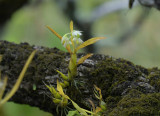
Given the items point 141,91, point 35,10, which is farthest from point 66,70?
point 35,10

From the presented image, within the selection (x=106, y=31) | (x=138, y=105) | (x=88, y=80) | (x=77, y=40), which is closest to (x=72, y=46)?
(x=77, y=40)

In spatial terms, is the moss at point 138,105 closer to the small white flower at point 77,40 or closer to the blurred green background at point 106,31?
the small white flower at point 77,40

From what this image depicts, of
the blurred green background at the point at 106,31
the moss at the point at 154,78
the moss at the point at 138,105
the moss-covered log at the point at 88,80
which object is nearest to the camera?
the moss at the point at 138,105

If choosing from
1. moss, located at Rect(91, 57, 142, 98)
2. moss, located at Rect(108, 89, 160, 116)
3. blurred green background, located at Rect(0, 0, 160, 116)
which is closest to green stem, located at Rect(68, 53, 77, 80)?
moss, located at Rect(91, 57, 142, 98)

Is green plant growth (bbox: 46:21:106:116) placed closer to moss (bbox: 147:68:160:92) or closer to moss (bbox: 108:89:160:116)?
moss (bbox: 108:89:160:116)

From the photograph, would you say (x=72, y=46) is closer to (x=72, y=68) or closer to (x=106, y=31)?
(x=72, y=68)

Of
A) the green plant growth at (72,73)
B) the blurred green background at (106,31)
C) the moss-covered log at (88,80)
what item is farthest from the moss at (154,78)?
the blurred green background at (106,31)

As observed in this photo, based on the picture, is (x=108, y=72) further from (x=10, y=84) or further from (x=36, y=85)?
(x=10, y=84)
